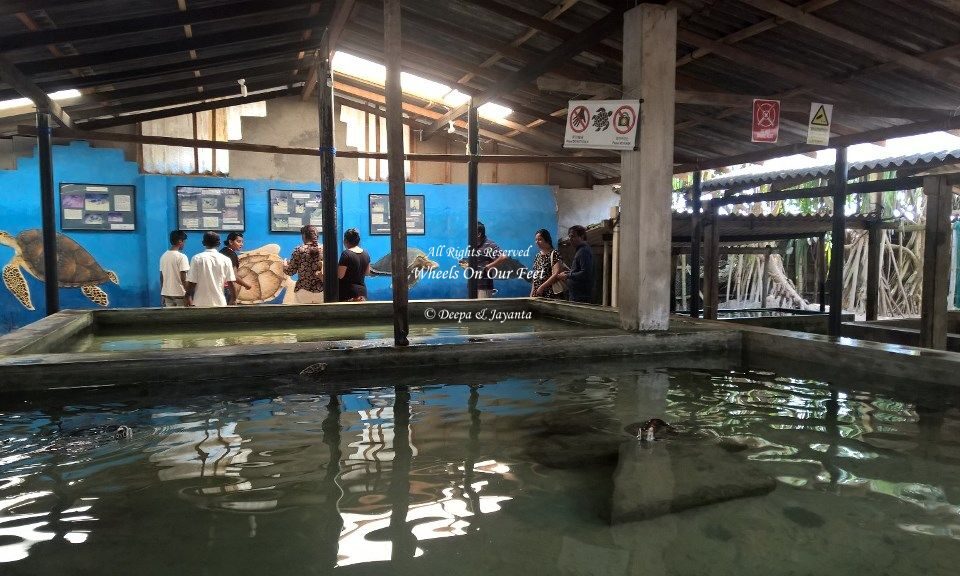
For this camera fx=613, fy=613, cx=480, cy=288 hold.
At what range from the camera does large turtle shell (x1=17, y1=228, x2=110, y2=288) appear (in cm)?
998

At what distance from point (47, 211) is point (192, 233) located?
411 cm

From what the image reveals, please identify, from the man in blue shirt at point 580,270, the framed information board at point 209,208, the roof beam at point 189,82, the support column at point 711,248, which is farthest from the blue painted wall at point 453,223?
the man in blue shirt at point 580,270

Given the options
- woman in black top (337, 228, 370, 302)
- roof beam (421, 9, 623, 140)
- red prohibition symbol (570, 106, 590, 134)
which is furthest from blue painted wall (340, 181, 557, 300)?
red prohibition symbol (570, 106, 590, 134)

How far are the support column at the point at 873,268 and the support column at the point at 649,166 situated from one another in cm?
542

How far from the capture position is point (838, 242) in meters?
6.61

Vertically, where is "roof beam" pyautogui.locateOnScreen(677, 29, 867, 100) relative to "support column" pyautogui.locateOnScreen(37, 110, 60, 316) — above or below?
above

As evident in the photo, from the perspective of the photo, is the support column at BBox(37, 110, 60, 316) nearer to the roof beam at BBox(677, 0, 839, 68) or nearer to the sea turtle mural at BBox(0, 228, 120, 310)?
the sea turtle mural at BBox(0, 228, 120, 310)

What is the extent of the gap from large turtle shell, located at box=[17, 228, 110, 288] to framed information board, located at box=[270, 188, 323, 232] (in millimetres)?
2941

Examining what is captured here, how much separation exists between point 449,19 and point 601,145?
3.29 m

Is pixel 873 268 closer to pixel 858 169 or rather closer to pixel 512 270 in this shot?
pixel 858 169

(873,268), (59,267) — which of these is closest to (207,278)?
(59,267)

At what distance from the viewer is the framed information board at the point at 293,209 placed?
1127 cm

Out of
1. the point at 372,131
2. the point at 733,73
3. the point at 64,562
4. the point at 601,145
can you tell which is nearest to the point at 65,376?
the point at 64,562

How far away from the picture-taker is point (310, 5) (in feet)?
24.5
